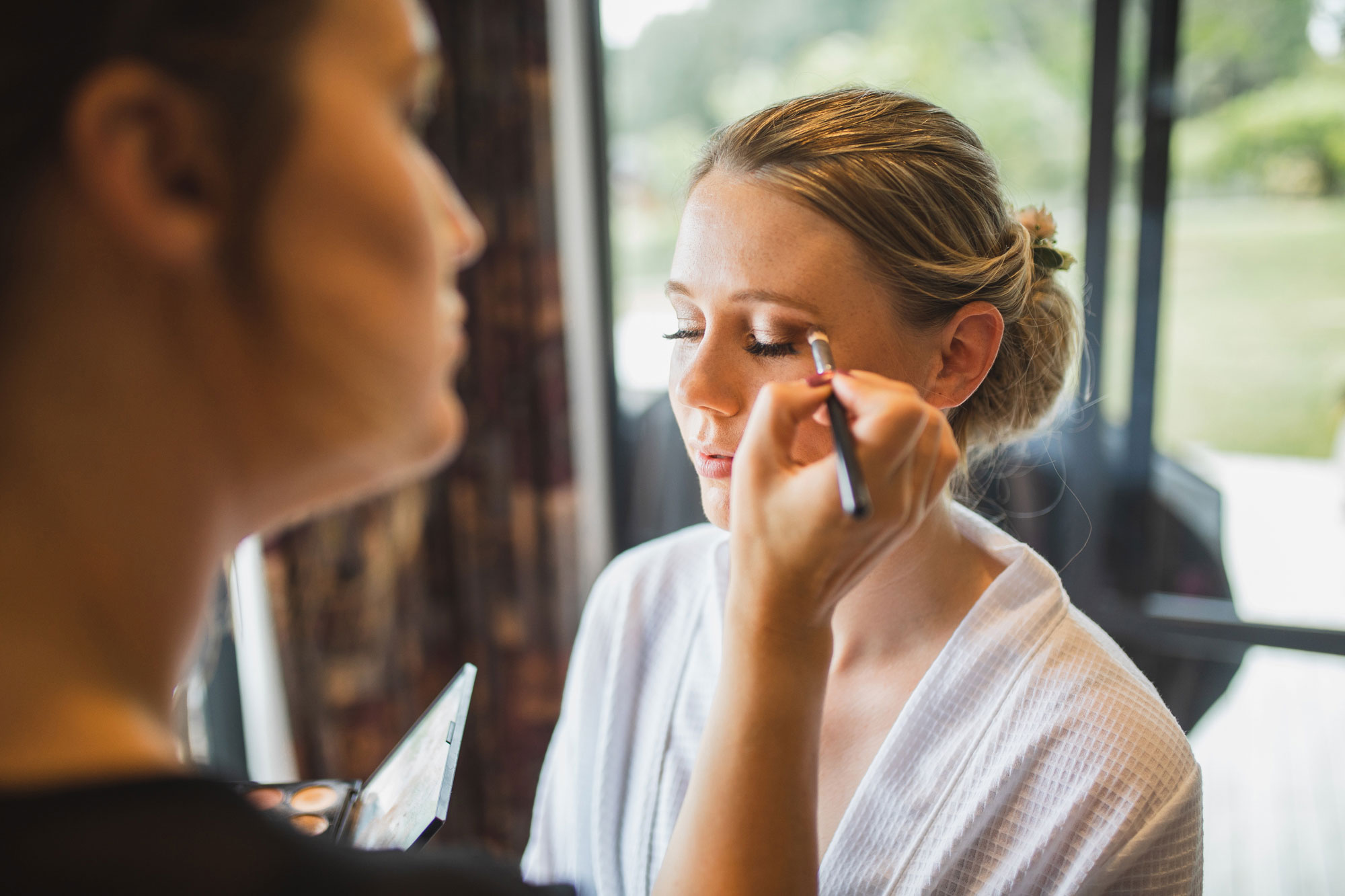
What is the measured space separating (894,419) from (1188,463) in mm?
1901

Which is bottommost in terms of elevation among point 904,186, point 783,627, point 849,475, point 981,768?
point 981,768

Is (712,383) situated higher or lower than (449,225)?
lower

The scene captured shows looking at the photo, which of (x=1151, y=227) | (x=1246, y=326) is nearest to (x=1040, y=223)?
(x=1151, y=227)

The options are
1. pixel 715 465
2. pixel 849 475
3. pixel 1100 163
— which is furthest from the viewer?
pixel 1100 163

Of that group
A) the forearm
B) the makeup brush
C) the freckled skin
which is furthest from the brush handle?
the freckled skin

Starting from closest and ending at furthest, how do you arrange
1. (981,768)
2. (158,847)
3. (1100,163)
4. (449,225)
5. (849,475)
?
(158,847)
(449,225)
(849,475)
(981,768)
(1100,163)

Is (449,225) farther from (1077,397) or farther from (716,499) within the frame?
(1077,397)

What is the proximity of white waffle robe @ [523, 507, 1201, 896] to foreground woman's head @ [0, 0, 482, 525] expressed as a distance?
702 mm

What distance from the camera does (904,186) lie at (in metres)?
0.93

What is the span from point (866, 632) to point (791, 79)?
67.5 inches

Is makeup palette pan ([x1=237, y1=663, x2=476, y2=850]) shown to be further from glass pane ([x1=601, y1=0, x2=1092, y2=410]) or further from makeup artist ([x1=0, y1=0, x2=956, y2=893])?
glass pane ([x1=601, y1=0, x2=1092, y2=410])

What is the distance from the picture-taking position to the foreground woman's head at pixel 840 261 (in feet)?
3.05

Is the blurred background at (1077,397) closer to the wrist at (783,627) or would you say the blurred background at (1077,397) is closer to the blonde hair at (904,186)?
the blonde hair at (904,186)

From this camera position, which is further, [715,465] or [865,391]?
[715,465]
